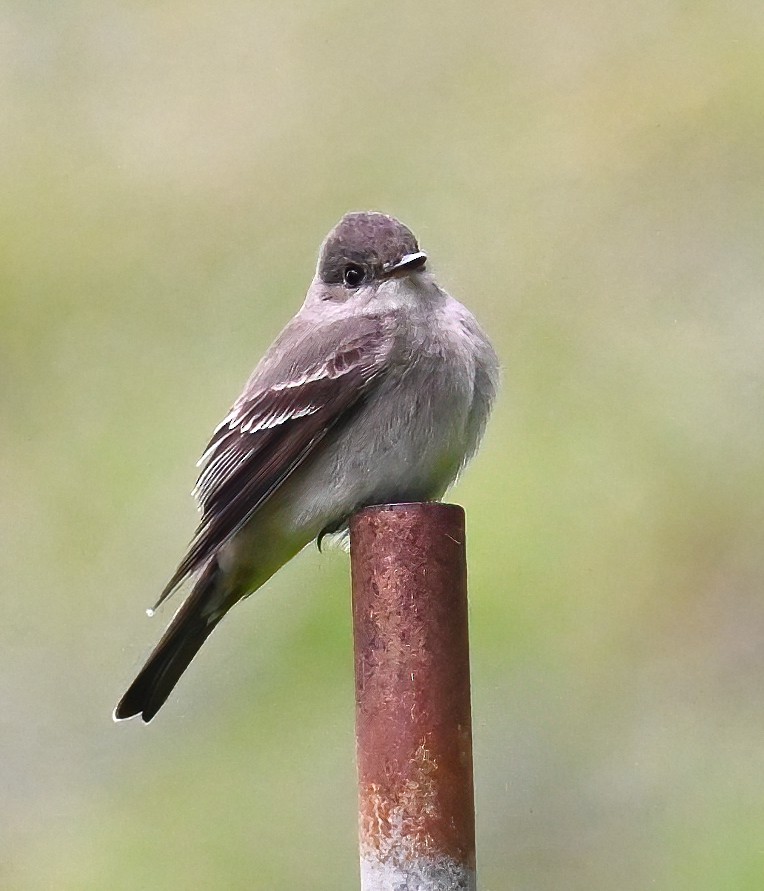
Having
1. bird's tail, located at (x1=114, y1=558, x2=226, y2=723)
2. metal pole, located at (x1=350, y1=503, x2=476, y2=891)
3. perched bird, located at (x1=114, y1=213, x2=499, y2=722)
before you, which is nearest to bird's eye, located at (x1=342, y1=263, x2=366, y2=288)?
perched bird, located at (x1=114, y1=213, x2=499, y2=722)

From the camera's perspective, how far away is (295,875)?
385cm

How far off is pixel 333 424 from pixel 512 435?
166 centimetres

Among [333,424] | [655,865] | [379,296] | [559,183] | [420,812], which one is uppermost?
[559,183]

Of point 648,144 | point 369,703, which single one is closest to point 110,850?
point 369,703

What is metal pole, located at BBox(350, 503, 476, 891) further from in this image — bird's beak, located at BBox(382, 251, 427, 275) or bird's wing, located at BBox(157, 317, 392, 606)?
bird's beak, located at BBox(382, 251, 427, 275)

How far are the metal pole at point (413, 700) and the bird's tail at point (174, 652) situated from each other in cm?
85

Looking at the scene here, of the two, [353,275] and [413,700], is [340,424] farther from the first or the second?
[413,700]

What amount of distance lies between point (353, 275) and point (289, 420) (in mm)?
362

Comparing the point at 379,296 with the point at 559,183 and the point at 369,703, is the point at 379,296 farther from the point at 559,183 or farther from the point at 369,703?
the point at 559,183

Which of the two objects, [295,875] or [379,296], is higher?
[379,296]

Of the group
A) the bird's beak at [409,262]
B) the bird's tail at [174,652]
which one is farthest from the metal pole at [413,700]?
the bird's tail at [174,652]

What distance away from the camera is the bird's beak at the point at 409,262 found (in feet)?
9.27


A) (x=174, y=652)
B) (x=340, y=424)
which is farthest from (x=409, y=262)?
(x=174, y=652)

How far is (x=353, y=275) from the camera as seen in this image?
3008 millimetres
